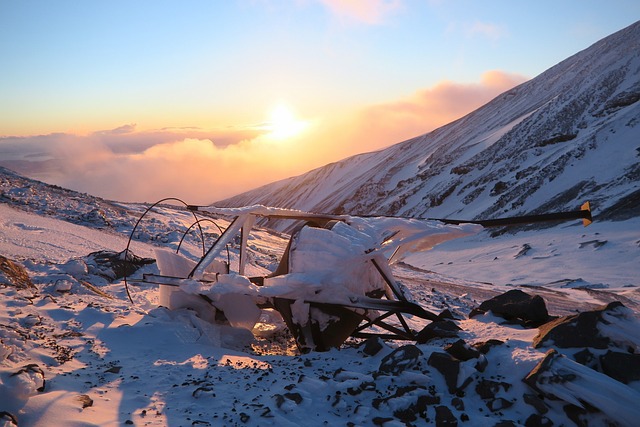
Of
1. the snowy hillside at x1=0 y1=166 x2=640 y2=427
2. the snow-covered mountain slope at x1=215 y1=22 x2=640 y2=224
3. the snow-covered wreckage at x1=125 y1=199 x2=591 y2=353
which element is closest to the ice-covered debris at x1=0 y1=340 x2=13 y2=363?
the snowy hillside at x1=0 y1=166 x2=640 y2=427

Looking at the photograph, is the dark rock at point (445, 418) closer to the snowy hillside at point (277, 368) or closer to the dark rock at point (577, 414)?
the snowy hillside at point (277, 368)

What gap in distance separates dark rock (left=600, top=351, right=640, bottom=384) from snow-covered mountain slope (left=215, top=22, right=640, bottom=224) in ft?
118

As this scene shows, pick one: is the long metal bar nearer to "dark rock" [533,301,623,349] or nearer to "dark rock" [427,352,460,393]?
"dark rock" [533,301,623,349]

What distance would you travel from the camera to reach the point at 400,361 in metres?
6.79

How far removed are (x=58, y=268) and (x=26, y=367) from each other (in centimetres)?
742

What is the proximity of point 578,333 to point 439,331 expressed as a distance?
246cm

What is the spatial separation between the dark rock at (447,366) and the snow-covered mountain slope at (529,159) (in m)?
36.9

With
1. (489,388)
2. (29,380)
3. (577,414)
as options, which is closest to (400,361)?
(489,388)

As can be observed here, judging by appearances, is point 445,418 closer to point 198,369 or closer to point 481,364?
point 481,364

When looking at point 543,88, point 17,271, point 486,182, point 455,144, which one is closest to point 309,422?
point 17,271

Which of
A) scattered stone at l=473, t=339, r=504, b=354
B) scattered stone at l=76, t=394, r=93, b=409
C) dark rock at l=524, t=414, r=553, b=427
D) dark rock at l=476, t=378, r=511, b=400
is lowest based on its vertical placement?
dark rock at l=524, t=414, r=553, b=427

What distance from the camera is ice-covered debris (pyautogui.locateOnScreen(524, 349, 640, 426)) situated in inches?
212

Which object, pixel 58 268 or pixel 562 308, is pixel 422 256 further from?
pixel 58 268

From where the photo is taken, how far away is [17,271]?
10102 mm
